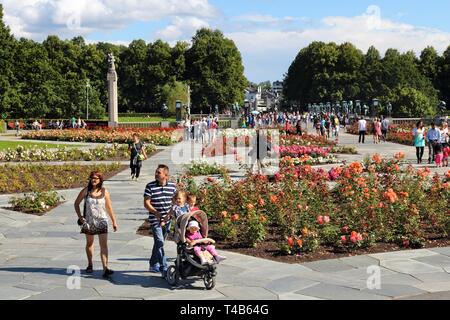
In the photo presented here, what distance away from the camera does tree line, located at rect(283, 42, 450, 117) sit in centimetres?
7612

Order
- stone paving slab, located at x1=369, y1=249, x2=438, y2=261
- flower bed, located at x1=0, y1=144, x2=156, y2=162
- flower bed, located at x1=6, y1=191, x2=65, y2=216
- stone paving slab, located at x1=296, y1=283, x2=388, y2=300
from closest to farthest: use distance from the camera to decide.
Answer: stone paving slab, located at x1=296, y1=283, x2=388, y2=300 → stone paving slab, located at x1=369, y1=249, x2=438, y2=261 → flower bed, located at x1=6, y1=191, x2=65, y2=216 → flower bed, located at x1=0, y1=144, x2=156, y2=162

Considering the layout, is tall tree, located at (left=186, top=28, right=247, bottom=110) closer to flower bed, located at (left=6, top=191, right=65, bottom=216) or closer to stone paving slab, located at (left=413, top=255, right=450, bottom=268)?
flower bed, located at (left=6, top=191, right=65, bottom=216)

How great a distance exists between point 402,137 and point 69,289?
2753cm

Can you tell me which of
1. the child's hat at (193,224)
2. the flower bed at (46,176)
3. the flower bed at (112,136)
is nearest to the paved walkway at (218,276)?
the child's hat at (193,224)

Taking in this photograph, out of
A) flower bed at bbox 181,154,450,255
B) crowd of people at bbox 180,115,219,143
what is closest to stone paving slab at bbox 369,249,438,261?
flower bed at bbox 181,154,450,255

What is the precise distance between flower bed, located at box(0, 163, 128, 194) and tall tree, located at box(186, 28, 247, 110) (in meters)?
57.6

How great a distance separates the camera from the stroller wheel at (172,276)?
7281 millimetres

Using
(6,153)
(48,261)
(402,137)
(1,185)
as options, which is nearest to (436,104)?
(402,137)

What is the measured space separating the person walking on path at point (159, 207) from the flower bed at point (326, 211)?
166 cm

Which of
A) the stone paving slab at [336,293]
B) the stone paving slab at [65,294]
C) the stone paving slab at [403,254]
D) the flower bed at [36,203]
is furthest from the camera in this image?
the flower bed at [36,203]

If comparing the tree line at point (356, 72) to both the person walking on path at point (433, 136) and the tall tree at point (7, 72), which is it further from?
the person walking on path at point (433, 136)

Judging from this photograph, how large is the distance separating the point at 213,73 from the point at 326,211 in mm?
69836
